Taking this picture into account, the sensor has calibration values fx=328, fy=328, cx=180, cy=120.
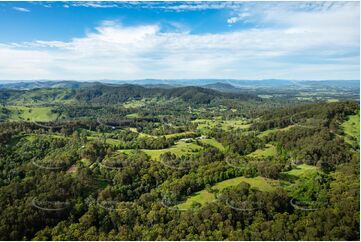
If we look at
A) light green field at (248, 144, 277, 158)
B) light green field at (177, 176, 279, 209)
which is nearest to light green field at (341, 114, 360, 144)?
light green field at (248, 144, 277, 158)

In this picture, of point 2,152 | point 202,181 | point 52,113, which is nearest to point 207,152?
point 202,181

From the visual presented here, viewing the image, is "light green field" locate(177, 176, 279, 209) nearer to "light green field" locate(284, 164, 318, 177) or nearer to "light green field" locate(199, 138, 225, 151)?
"light green field" locate(284, 164, 318, 177)

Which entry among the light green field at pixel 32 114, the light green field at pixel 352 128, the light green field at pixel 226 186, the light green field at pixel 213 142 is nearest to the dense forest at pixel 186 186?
the light green field at pixel 226 186

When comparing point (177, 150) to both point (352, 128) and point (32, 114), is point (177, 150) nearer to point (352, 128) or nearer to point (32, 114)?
point (352, 128)

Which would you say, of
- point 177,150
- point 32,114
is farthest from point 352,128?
point 32,114

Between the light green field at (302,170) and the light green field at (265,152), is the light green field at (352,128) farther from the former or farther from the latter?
the light green field at (302,170)

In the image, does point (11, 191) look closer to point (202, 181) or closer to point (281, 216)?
point (202, 181)
